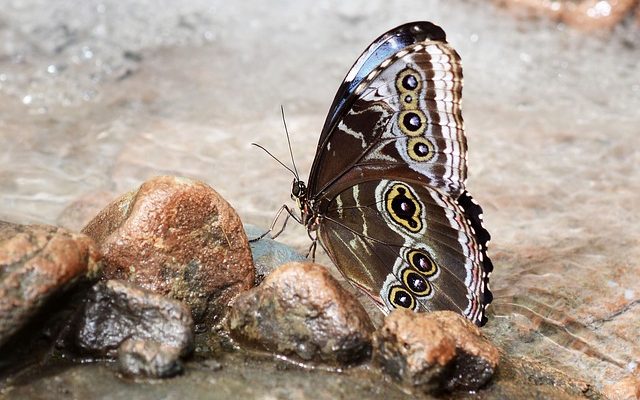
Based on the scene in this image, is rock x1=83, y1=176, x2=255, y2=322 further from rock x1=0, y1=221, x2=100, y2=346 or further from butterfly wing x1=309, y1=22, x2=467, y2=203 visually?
butterfly wing x1=309, y1=22, x2=467, y2=203

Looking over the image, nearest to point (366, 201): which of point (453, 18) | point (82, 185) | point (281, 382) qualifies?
point (281, 382)

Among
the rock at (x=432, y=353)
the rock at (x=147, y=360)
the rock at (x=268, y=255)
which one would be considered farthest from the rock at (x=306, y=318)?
the rock at (x=268, y=255)

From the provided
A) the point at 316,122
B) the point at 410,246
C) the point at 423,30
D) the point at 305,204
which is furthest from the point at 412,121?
the point at 316,122

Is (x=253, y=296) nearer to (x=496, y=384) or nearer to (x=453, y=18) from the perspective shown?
(x=496, y=384)

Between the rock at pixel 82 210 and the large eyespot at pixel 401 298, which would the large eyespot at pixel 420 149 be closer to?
the large eyespot at pixel 401 298

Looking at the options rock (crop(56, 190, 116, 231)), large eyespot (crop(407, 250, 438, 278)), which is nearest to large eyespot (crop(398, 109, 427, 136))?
large eyespot (crop(407, 250, 438, 278))

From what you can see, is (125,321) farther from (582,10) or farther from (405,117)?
(582,10)
